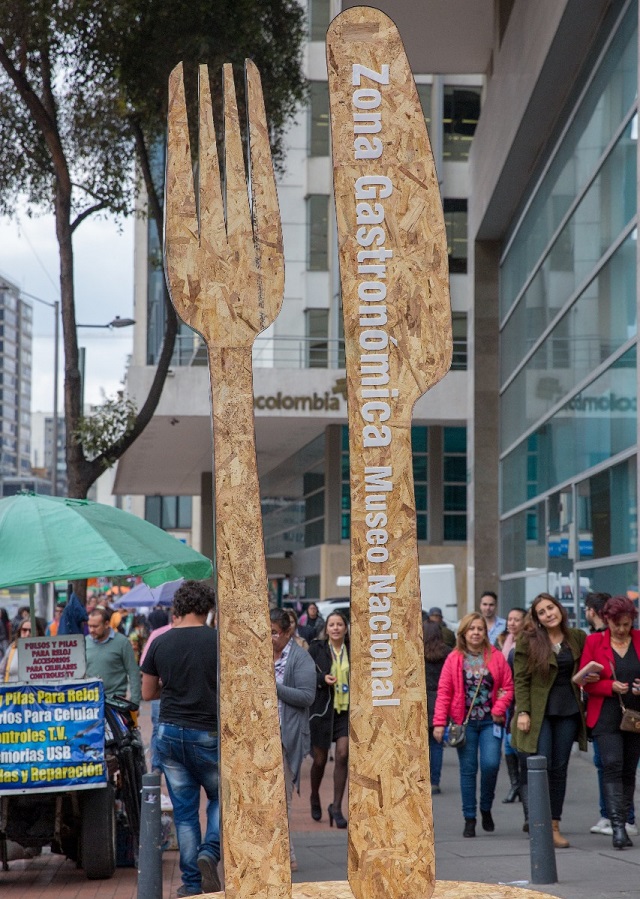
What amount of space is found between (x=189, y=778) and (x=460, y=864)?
2.33 metres

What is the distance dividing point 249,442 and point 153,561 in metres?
4.38

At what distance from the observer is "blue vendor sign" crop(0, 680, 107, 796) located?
344 inches

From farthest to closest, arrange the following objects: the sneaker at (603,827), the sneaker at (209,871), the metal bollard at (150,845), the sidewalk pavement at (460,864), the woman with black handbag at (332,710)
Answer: the woman with black handbag at (332,710) < the sneaker at (603,827) < the sidewalk pavement at (460,864) < the sneaker at (209,871) < the metal bollard at (150,845)

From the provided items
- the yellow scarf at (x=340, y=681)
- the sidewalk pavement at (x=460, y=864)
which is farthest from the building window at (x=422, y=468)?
the yellow scarf at (x=340, y=681)

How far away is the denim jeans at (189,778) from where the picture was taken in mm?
7598

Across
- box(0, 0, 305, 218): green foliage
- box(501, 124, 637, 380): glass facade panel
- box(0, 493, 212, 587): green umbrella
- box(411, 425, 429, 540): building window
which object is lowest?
box(0, 493, 212, 587): green umbrella

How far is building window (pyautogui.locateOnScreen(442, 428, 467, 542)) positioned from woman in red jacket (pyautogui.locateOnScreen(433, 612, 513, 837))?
2586 cm

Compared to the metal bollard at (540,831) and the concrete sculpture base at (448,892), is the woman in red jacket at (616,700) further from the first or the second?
the concrete sculpture base at (448,892)

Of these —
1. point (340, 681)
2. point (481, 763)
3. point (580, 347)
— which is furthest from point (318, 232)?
point (481, 763)

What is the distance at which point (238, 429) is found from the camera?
4828 mm

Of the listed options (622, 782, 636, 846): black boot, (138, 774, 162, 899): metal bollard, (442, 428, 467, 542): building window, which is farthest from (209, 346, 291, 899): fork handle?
(442, 428, 467, 542): building window

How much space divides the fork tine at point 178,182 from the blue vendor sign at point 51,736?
476cm

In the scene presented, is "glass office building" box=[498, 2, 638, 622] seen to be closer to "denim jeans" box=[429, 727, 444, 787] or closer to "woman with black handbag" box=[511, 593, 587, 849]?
"denim jeans" box=[429, 727, 444, 787]

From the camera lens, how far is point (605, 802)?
32.9 feet
